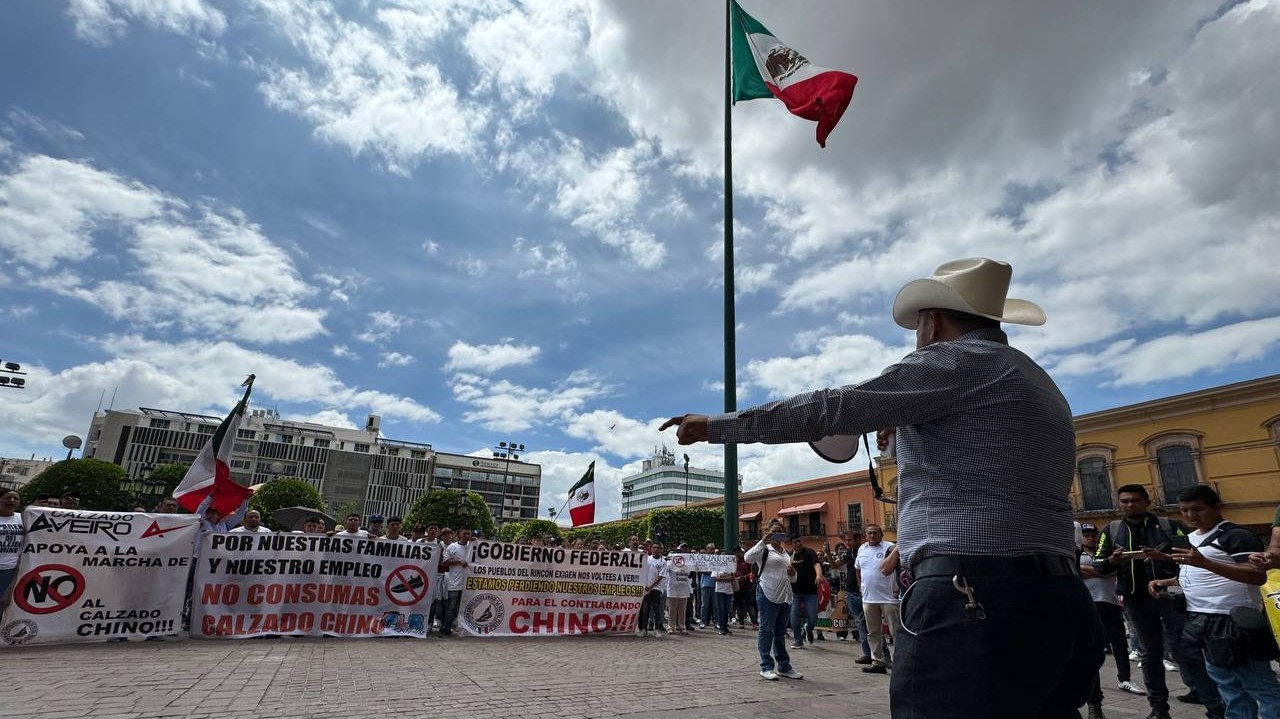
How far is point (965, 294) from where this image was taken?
2.24 meters

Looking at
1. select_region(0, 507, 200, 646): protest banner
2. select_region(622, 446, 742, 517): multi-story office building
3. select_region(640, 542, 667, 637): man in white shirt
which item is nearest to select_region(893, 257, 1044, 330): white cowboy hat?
select_region(0, 507, 200, 646): protest banner

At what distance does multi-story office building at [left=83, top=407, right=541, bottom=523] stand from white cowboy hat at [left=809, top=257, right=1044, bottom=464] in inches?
3712

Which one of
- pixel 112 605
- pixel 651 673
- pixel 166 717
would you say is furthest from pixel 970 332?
pixel 112 605

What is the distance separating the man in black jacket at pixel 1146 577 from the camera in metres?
5.75

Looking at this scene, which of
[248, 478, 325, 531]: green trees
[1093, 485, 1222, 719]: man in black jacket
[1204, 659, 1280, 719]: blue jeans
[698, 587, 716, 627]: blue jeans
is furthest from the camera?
[248, 478, 325, 531]: green trees

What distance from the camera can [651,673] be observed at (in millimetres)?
7285

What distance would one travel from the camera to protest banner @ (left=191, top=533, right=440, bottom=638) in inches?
367

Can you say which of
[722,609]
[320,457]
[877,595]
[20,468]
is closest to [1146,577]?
[877,595]

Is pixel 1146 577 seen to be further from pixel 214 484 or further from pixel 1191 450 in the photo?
pixel 1191 450

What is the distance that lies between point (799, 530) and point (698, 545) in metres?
7.91

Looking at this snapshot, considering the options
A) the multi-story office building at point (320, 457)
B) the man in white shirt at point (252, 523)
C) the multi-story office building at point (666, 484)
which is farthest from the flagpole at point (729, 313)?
the multi-story office building at point (666, 484)

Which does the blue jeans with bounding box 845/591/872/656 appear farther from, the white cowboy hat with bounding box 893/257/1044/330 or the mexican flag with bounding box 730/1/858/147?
the white cowboy hat with bounding box 893/257/1044/330

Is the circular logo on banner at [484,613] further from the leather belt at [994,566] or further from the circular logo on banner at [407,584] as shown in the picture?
the leather belt at [994,566]

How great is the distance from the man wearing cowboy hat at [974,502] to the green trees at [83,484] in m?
51.0
